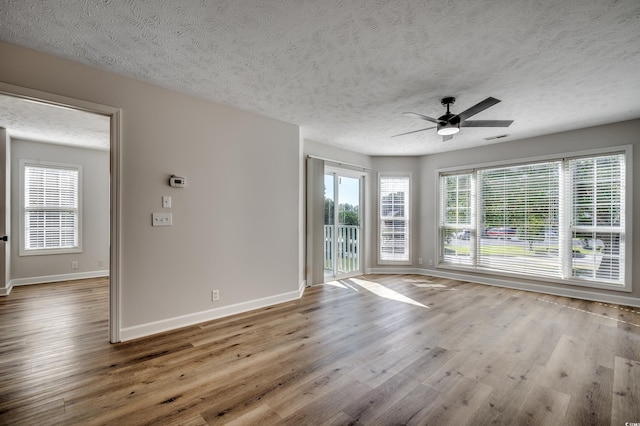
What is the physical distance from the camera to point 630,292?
413 centimetres

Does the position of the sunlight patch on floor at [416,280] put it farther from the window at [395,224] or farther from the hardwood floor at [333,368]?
the hardwood floor at [333,368]

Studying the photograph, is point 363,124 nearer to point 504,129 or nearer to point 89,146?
point 504,129

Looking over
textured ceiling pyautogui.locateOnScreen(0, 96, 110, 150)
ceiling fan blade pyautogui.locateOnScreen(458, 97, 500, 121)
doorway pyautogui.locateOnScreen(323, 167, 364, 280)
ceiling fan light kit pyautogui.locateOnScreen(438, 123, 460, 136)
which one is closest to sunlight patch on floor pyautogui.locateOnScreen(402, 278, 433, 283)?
doorway pyautogui.locateOnScreen(323, 167, 364, 280)

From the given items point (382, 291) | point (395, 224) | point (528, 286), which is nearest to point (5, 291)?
point (382, 291)

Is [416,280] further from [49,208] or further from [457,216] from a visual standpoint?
[49,208]

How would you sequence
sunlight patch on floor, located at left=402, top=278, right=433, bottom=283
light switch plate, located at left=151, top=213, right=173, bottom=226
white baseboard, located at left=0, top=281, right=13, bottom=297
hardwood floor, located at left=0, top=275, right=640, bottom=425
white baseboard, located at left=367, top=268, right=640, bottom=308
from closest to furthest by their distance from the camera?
hardwood floor, located at left=0, top=275, right=640, bottom=425 → light switch plate, located at left=151, top=213, right=173, bottom=226 → white baseboard, located at left=367, top=268, right=640, bottom=308 → white baseboard, located at left=0, top=281, right=13, bottom=297 → sunlight patch on floor, located at left=402, top=278, right=433, bottom=283

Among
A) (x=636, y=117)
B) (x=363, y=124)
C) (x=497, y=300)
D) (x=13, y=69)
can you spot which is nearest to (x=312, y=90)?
(x=363, y=124)

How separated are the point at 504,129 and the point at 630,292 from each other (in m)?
2.96

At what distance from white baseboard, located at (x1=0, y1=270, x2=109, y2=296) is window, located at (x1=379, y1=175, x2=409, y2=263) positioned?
613cm

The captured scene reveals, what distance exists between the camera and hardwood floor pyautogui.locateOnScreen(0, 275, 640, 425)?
182 centimetres

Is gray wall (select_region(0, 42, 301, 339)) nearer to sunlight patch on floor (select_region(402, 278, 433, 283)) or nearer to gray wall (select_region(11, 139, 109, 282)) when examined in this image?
sunlight patch on floor (select_region(402, 278, 433, 283))

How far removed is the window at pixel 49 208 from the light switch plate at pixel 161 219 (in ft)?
13.6

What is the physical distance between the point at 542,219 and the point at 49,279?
29.8 ft

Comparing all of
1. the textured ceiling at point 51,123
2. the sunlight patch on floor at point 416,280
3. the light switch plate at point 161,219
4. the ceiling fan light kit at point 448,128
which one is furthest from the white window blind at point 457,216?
the textured ceiling at point 51,123
